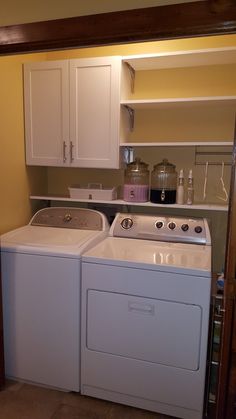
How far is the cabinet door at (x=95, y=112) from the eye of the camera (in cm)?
212

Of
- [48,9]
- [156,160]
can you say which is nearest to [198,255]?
[156,160]

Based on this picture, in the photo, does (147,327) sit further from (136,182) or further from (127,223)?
(136,182)

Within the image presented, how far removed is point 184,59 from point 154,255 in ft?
4.39

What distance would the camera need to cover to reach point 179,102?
2.11 meters

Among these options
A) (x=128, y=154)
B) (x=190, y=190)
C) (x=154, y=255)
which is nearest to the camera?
(x=154, y=255)

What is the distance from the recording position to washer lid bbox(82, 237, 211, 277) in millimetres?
1631

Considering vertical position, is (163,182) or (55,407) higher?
(163,182)

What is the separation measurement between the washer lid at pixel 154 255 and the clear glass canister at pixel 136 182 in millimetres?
346

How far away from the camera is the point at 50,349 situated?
6.19 ft

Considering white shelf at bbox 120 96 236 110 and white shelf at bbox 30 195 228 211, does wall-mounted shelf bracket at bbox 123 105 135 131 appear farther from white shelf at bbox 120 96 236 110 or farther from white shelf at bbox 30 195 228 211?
white shelf at bbox 30 195 228 211

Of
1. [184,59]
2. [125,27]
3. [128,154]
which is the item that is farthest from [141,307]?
[184,59]

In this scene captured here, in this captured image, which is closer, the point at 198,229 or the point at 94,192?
the point at 198,229

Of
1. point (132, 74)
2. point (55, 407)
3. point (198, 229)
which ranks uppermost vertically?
point (132, 74)

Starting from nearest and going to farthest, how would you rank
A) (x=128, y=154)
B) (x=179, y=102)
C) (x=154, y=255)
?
(x=154, y=255)
(x=179, y=102)
(x=128, y=154)
